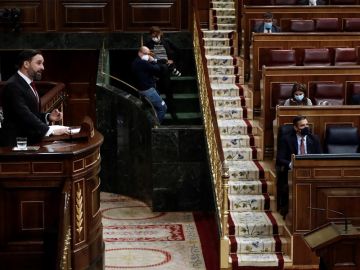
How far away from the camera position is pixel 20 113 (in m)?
4.45

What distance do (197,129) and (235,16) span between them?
187 centimetres

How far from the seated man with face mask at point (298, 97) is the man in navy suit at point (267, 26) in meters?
1.37

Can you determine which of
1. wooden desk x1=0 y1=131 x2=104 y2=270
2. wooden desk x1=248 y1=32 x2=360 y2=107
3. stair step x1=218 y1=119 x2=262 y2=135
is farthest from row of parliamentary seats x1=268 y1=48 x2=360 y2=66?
wooden desk x1=0 y1=131 x2=104 y2=270

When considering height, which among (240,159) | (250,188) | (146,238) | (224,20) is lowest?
(146,238)

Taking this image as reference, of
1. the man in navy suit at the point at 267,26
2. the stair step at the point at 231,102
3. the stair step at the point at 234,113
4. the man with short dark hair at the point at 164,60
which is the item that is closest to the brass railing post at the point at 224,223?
the stair step at the point at 234,113

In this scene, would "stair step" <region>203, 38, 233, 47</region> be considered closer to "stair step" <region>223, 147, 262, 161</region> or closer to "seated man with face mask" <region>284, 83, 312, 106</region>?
"stair step" <region>223, 147, 262, 161</region>

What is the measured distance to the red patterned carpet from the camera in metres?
5.70

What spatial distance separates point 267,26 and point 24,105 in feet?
11.9

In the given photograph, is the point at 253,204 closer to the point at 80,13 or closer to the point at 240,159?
the point at 240,159

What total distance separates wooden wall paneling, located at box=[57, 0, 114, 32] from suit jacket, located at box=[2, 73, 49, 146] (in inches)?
177

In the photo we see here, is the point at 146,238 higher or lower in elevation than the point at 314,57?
lower

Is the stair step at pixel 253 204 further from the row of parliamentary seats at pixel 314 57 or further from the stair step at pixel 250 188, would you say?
the row of parliamentary seats at pixel 314 57

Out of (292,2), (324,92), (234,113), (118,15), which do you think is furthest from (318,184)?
(118,15)

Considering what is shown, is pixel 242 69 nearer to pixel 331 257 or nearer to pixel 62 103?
pixel 62 103
